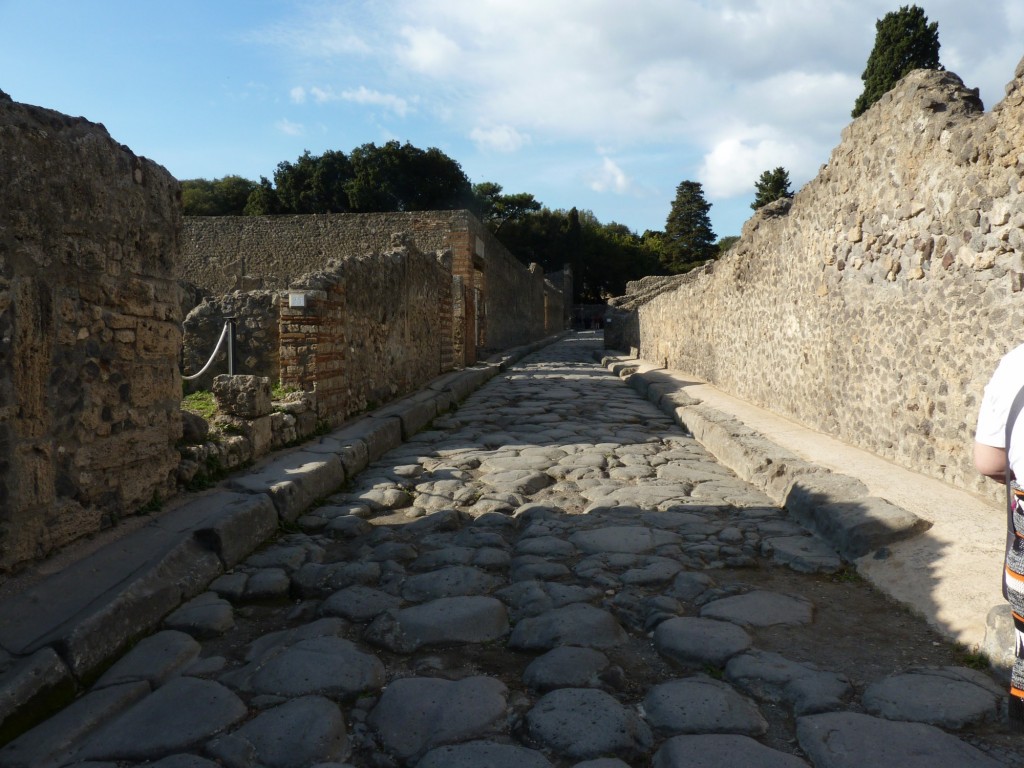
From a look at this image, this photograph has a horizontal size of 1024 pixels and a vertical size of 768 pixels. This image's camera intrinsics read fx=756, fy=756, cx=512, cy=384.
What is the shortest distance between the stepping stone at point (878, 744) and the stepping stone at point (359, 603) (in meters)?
1.44

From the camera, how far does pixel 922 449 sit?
3996 millimetres

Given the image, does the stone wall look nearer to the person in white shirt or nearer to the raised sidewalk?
the raised sidewalk

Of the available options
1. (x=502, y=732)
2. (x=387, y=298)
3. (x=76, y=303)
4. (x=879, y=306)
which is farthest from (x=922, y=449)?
(x=387, y=298)

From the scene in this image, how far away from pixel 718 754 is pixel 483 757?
0.54 metres

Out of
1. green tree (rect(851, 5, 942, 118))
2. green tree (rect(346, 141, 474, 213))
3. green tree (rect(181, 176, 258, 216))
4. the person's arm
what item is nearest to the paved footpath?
the person's arm

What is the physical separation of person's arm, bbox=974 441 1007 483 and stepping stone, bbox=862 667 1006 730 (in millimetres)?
589

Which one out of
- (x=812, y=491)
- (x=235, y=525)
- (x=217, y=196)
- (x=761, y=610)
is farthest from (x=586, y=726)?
(x=217, y=196)

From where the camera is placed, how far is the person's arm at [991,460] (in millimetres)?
1796

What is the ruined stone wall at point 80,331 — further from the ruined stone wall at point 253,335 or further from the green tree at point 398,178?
the green tree at point 398,178

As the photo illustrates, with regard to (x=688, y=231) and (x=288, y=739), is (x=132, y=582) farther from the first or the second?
(x=688, y=231)

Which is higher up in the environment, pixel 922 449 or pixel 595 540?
pixel 922 449

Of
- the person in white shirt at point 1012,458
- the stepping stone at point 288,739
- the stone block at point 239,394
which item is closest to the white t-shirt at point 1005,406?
the person in white shirt at point 1012,458

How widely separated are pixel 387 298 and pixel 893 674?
6092 mm

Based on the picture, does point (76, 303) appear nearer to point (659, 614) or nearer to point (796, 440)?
point (659, 614)
